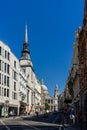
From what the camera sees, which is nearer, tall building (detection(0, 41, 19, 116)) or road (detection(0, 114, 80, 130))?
road (detection(0, 114, 80, 130))

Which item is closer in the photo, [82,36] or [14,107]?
[82,36]

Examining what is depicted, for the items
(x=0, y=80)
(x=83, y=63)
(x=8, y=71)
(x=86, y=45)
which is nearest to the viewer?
(x=86, y=45)

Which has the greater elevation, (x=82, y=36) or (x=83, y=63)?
(x=82, y=36)

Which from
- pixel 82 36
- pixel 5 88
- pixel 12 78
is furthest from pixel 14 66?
pixel 82 36

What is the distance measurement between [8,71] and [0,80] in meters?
8.44

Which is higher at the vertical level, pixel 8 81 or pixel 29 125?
pixel 8 81

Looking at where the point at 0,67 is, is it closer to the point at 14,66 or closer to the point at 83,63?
the point at 14,66

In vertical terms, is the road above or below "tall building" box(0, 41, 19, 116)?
below

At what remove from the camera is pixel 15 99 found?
136125 millimetres

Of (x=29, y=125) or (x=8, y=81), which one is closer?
(x=29, y=125)

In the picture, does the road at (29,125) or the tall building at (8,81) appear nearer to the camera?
the road at (29,125)

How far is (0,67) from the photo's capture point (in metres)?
116

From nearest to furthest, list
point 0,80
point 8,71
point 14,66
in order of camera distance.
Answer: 1. point 0,80
2. point 8,71
3. point 14,66

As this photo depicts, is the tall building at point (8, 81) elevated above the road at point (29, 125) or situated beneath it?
elevated above
